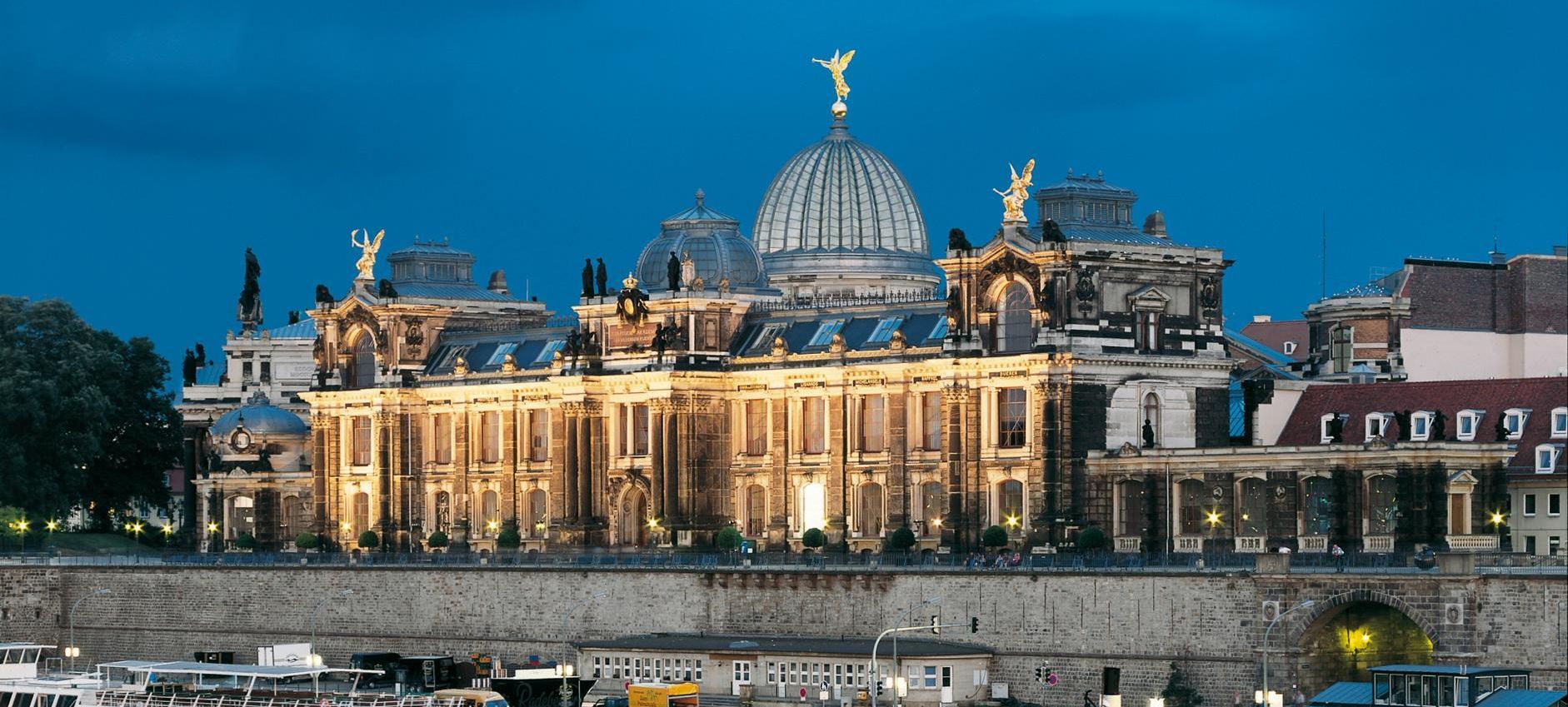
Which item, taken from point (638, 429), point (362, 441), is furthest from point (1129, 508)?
point (362, 441)

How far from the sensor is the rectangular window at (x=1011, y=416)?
491 ft

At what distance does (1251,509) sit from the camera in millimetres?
141375

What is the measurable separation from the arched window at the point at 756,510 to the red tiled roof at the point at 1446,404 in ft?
85.3

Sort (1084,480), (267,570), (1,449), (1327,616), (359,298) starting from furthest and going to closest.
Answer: (1,449), (359,298), (267,570), (1084,480), (1327,616)

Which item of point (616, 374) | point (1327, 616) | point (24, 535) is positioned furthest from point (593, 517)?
point (1327, 616)

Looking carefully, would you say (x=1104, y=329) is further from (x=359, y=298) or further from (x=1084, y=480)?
(x=359, y=298)

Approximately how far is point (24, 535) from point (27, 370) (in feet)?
41.4

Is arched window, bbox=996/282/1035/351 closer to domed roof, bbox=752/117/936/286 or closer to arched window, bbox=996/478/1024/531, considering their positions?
arched window, bbox=996/478/1024/531

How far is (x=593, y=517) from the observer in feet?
544

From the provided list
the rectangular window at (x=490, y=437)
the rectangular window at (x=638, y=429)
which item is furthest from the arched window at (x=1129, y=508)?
the rectangular window at (x=490, y=437)

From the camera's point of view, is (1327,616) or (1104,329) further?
(1104,329)

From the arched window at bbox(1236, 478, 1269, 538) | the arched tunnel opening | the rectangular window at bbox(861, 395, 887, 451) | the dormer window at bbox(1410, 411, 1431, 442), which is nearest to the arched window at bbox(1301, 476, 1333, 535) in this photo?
the arched window at bbox(1236, 478, 1269, 538)

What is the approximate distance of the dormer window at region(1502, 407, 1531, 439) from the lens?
14138 centimetres

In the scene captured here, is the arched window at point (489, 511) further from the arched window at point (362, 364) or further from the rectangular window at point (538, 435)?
the arched window at point (362, 364)
